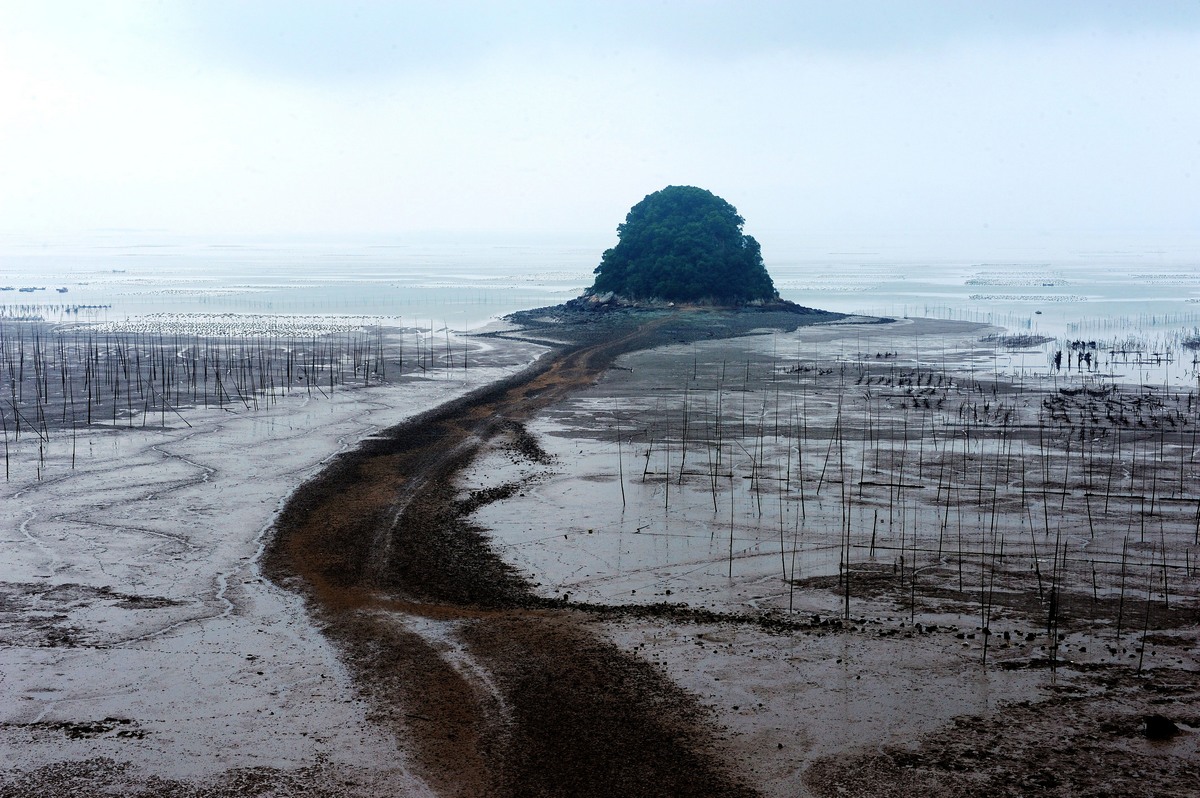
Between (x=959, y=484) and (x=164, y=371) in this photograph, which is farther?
(x=164, y=371)

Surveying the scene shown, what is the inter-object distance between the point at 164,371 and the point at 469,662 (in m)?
27.4

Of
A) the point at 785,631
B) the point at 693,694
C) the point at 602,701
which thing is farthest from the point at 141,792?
the point at 785,631

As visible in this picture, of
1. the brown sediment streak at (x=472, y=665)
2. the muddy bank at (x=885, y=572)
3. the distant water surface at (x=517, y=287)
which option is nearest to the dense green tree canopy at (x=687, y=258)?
the distant water surface at (x=517, y=287)

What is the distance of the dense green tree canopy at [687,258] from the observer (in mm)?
69125

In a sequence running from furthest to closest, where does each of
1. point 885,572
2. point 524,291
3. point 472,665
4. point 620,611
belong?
1. point 524,291
2. point 885,572
3. point 620,611
4. point 472,665

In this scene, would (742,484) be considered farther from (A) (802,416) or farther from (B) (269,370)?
(B) (269,370)

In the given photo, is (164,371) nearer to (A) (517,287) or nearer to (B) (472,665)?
(B) (472,665)

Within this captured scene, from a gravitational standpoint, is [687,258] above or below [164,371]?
above

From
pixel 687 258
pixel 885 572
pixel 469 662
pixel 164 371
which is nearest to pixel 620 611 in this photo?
pixel 469 662

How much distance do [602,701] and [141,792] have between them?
475 cm

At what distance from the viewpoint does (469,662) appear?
13367 mm

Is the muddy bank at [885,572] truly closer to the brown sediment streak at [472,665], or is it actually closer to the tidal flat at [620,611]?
the tidal flat at [620,611]

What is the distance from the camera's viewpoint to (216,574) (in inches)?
658

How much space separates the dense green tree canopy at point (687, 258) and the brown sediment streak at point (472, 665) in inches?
1916
